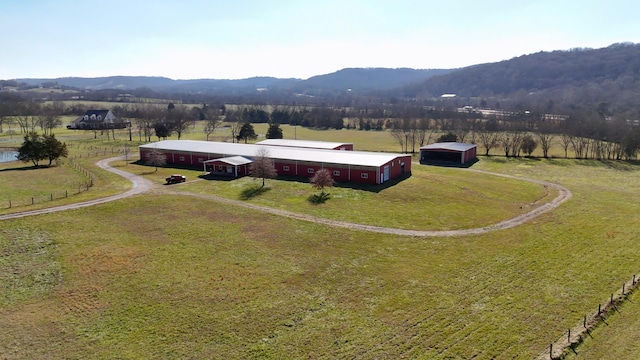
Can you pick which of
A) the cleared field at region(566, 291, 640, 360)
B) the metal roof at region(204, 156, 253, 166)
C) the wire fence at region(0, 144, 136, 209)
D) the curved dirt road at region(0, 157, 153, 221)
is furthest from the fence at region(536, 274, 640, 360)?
the wire fence at region(0, 144, 136, 209)

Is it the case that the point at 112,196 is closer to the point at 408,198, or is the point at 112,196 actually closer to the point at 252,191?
the point at 252,191

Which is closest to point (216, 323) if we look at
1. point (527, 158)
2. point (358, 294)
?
point (358, 294)

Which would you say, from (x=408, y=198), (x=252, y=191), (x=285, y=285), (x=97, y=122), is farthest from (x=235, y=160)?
(x=97, y=122)

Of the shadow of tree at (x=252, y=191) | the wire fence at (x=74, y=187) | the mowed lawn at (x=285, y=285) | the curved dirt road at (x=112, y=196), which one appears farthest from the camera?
the shadow of tree at (x=252, y=191)

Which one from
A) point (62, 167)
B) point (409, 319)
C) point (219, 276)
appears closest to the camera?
point (409, 319)

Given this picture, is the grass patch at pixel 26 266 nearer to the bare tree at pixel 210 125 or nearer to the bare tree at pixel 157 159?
the bare tree at pixel 157 159

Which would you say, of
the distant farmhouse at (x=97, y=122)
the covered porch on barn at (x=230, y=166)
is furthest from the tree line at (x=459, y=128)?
the covered porch on barn at (x=230, y=166)

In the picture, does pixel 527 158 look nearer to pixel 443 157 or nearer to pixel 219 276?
pixel 443 157
